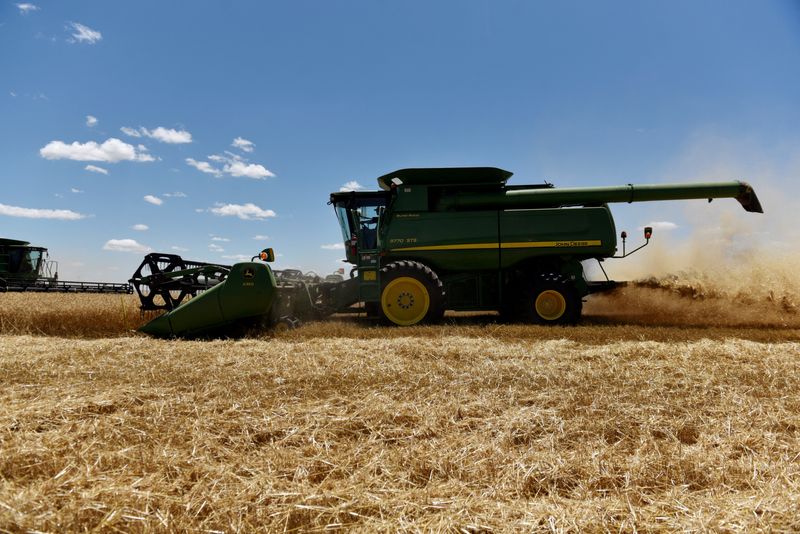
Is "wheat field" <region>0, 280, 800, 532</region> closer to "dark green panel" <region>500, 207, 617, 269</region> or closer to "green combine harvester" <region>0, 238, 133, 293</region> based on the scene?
"dark green panel" <region>500, 207, 617, 269</region>

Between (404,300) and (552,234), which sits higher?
(552,234)

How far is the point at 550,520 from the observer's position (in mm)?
1822

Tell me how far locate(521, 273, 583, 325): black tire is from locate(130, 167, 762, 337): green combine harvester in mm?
17

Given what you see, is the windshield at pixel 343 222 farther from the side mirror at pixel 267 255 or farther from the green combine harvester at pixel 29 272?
the green combine harvester at pixel 29 272

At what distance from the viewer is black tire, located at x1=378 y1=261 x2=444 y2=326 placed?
812cm

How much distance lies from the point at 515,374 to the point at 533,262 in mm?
4972

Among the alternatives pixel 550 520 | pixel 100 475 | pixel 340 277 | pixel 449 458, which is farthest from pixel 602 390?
pixel 340 277

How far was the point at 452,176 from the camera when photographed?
8.68 m

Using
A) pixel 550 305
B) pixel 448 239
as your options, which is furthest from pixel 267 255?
pixel 550 305

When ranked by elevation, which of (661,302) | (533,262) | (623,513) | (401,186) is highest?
(401,186)

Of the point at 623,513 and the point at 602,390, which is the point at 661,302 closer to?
the point at 602,390

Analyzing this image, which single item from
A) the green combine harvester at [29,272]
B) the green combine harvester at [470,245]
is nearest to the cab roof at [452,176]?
the green combine harvester at [470,245]

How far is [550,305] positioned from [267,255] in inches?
189

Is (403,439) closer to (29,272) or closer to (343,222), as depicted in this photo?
(343,222)
